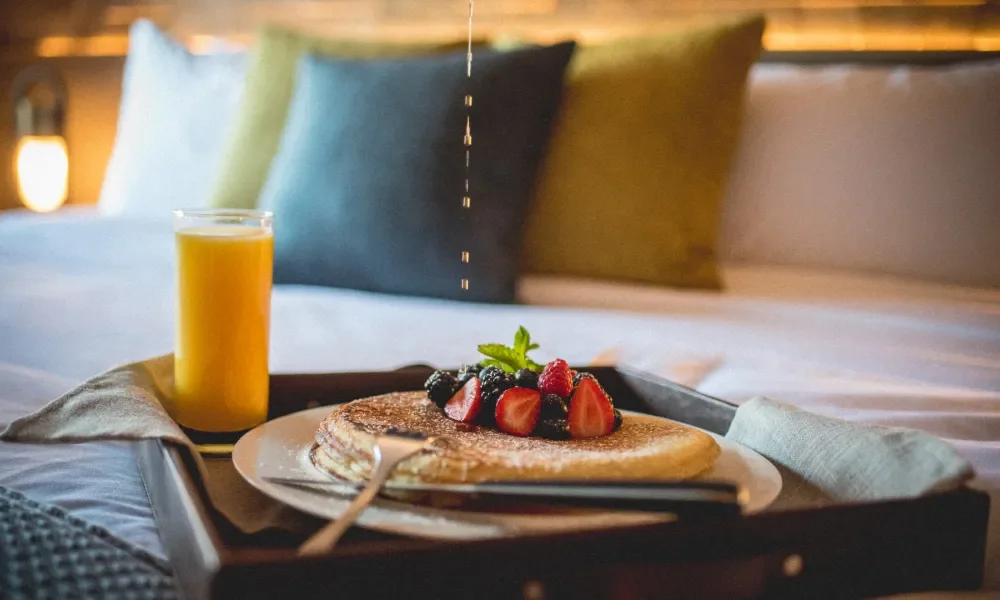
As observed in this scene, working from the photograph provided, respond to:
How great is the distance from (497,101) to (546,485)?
159 cm

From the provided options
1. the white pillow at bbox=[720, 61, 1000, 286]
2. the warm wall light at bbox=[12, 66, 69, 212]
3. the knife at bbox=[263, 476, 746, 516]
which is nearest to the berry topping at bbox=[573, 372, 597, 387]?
the knife at bbox=[263, 476, 746, 516]

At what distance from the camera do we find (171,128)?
2.97 metres

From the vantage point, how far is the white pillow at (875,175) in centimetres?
217

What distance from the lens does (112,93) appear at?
162 inches

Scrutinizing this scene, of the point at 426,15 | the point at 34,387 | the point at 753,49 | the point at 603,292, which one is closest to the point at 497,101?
the point at 603,292

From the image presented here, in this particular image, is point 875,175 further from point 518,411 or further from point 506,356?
point 518,411

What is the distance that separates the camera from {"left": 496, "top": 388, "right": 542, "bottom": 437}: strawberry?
1.00m

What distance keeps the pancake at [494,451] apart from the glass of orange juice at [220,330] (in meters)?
0.19

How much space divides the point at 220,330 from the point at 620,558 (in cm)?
67

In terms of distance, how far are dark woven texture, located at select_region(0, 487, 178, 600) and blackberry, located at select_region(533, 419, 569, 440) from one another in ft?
1.25

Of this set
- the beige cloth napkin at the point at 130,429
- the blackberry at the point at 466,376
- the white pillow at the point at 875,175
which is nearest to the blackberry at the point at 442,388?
the blackberry at the point at 466,376

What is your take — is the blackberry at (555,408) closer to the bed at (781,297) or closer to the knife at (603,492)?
the knife at (603,492)

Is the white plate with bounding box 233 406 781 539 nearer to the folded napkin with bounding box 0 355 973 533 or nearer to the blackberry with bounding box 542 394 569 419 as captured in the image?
the folded napkin with bounding box 0 355 973 533

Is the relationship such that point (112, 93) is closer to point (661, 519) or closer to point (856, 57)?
point (856, 57)
